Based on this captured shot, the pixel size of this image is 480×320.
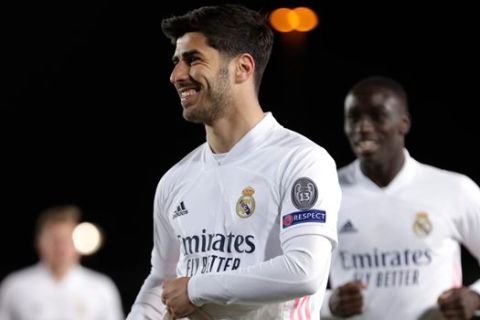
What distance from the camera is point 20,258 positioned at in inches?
655

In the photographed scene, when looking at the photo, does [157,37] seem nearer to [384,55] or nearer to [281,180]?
[384,55]

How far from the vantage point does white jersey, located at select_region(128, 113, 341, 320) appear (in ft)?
12.4

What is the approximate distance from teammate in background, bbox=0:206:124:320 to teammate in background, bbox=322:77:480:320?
3966mm

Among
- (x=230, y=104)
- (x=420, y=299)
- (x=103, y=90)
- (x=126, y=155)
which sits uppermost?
(x=103, y=90)

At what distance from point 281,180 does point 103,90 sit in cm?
1832

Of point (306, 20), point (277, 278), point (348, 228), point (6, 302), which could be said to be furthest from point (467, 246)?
point (306, 20)

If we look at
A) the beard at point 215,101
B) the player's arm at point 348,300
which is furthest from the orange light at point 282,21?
the beard at point 215,101

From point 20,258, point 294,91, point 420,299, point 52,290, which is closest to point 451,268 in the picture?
point 420,299

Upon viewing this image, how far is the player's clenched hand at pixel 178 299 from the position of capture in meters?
3.87

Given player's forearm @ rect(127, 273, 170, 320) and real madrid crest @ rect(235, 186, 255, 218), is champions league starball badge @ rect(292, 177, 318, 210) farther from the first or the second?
player's forearm @ rect(127, 273, 170, 320)

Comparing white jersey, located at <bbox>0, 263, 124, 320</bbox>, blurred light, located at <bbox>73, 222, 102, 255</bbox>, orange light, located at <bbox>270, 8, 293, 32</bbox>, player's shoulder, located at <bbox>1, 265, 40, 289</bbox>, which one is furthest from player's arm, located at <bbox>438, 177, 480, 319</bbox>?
blurred light, located at <bbox>73, 222, 102, 255</bbox>

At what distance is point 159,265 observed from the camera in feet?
14.6

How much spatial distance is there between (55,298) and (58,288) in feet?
0.41

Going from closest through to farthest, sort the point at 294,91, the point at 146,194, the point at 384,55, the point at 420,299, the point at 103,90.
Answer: the point at 420,299 < the point at 294,91 < the point at 146,194 < the point at 384,55 < the point at 103,90
